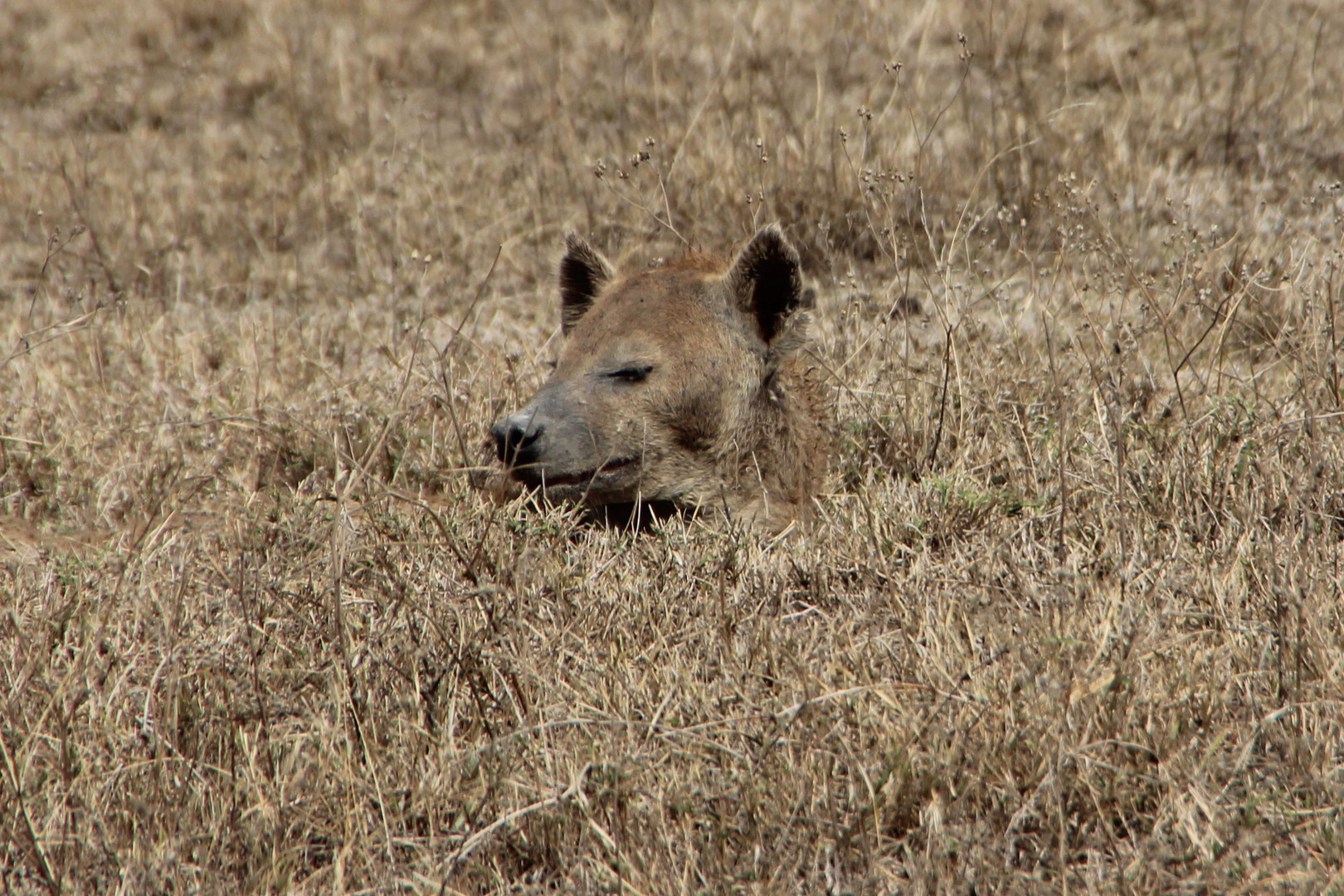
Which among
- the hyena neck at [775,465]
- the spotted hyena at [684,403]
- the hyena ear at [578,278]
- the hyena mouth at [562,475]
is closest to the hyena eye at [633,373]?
the spotted hyena at [684,403]

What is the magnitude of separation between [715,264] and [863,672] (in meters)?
1.98

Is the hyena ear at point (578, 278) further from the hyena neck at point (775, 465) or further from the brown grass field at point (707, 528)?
the hyena neck at point (775, 465)

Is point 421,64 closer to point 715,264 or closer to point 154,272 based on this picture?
point 154,272

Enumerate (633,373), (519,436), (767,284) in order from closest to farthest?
(519,436), (633,373), (767,284)

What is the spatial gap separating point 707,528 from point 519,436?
638mm

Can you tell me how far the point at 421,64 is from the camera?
905cm

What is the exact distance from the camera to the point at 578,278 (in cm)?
479

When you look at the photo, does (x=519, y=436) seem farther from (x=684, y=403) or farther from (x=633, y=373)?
(x=684, y=403)

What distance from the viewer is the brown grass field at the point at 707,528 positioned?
2572mm

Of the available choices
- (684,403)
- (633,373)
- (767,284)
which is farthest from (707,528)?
(767,284)

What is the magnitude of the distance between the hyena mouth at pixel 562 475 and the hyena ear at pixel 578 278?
831 millimetres

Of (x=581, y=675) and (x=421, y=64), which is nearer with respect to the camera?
(x=581, y=675)

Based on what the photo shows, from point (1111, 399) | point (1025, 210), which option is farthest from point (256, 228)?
point (1111, 399)

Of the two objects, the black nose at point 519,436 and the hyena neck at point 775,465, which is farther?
the hyena neck at point 775,465
